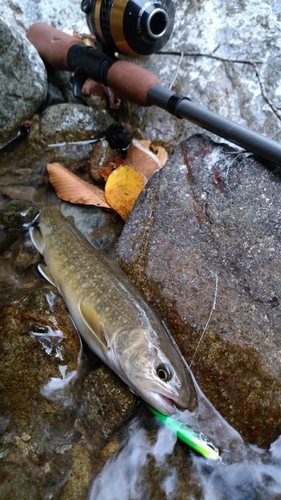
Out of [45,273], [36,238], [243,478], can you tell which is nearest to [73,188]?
[36,238]

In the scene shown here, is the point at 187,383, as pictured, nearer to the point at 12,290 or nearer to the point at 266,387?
the point at 266,387

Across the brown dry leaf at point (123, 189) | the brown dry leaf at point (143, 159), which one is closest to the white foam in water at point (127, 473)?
the brown dry leaf at point (123, 189)

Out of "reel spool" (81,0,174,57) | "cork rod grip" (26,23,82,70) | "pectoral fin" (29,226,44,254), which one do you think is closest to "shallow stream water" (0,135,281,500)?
"pectoral fin" (29,226,44,254)

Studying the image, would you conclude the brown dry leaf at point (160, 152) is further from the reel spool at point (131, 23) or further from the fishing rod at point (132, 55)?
the reel spool at point (131, 23)

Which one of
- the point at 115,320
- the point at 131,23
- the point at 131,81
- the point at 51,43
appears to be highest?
the point at 131,23

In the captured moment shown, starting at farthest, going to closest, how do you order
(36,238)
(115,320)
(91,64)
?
(91,64) < (36,238) < (115,320)

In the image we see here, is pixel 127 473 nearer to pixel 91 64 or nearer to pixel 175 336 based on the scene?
pixel 175 336

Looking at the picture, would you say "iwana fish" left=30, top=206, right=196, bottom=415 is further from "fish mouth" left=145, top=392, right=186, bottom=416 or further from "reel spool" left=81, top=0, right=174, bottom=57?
"reel spool" left=81, top=0, right=174, bottom=57
